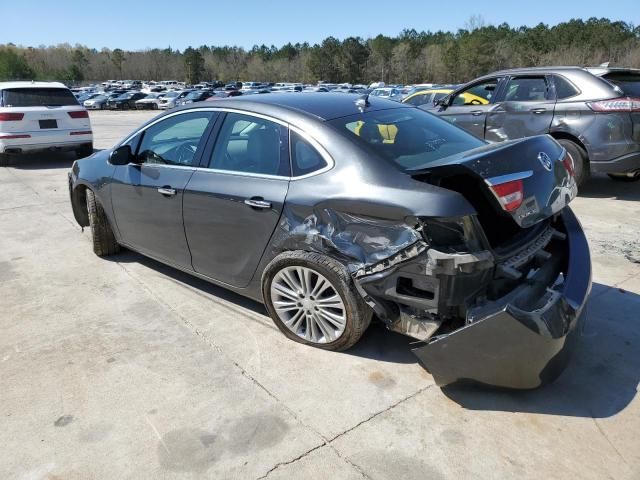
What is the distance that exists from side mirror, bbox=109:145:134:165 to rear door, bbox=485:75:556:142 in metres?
5.10

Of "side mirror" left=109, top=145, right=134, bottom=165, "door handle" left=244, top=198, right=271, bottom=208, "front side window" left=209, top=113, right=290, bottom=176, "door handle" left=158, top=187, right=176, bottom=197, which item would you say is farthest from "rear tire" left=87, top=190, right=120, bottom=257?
"door handle" left=244, top=198, right=271, bottom=208

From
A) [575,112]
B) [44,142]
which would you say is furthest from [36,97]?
[575,112]

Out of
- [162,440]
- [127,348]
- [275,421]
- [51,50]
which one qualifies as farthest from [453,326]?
[51,50]

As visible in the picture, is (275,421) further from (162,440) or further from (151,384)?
(151,384)

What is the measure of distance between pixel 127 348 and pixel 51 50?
461 ft

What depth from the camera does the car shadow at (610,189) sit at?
7113mm

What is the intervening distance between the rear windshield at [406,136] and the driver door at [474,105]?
13.6ft

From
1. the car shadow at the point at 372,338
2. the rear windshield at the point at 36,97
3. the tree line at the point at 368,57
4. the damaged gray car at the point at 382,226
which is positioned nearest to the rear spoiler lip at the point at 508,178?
the damaged gray car at the point at 382,226

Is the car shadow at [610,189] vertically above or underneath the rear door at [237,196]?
underneath

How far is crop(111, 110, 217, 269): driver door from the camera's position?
3826 mm

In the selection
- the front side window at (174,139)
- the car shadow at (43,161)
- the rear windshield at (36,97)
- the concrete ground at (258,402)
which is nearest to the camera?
the concrete ground at (258,402)

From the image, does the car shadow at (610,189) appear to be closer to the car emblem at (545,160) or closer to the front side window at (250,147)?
the car emblem at (545,160)

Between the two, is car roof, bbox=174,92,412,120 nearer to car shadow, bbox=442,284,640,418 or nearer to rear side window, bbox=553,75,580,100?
car shadow, bbox=442,284,640,418

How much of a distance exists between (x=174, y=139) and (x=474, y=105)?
5.36 metres
